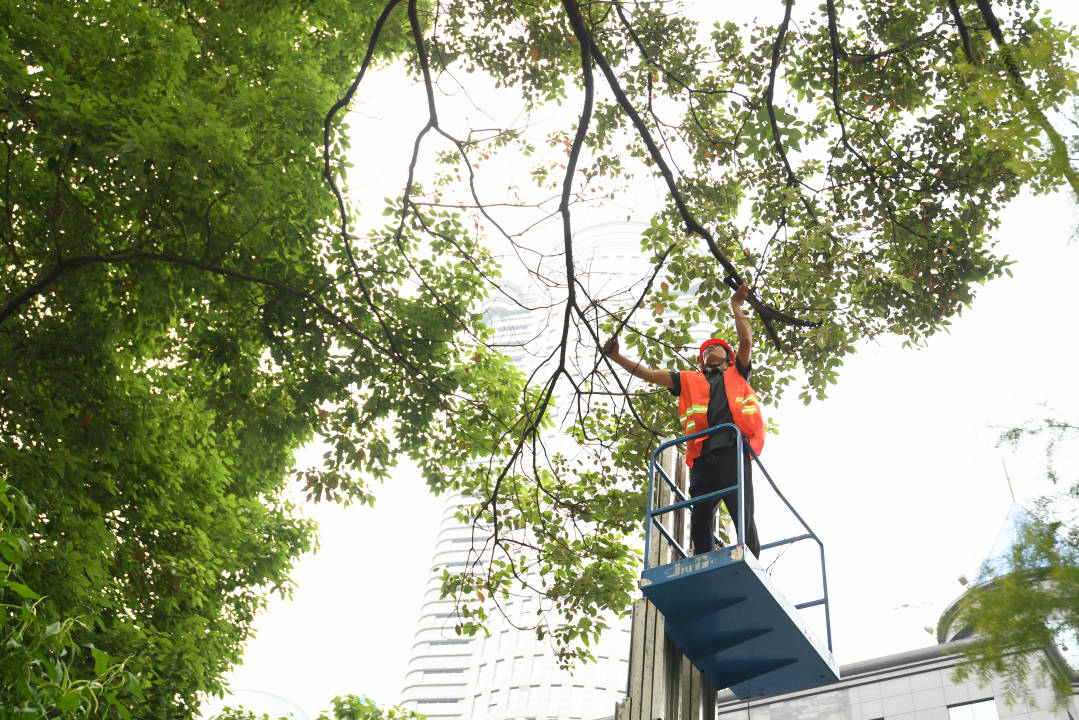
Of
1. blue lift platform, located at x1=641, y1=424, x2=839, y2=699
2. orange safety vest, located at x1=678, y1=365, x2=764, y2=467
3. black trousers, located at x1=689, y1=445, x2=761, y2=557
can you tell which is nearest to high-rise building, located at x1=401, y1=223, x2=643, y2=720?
orange safety vest, located at x1=678, y1=365, x2=764, y2=467

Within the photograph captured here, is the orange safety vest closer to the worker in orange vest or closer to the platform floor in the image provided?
the worker in orange vest

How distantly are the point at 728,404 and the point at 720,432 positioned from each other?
0.22 m

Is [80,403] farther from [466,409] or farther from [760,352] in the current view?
[760,352]

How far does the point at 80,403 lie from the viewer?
7520 millimetres

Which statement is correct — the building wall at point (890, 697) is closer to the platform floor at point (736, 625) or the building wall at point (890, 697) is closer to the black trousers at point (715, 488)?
the platform floor at point (736, 625)

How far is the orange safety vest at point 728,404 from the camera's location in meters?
5.86

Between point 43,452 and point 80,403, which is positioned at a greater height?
point 80,403

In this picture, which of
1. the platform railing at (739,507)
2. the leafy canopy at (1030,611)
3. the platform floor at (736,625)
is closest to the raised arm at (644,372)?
the platform railing at (739,507)

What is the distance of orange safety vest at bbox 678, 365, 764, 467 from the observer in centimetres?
586

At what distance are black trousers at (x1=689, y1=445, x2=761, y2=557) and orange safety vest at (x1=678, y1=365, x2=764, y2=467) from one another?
123mm

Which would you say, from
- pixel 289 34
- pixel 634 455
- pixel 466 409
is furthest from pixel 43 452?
pixel 634 455

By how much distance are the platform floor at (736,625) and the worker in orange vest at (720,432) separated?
0.58 meters

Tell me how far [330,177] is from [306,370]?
10.3 feet

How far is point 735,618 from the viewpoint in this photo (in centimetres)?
507
